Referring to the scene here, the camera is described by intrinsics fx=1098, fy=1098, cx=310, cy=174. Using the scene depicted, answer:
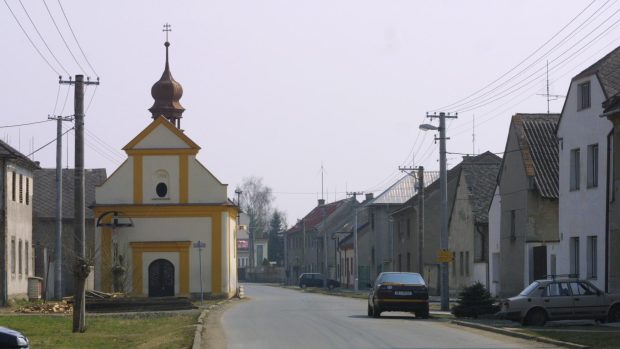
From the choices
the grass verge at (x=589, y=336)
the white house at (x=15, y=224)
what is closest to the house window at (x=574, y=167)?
the grass verge at (x=589, y=336)

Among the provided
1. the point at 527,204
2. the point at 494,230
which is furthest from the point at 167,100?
the point at 527,204

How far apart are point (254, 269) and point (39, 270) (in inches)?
3285

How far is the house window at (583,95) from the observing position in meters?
38.2

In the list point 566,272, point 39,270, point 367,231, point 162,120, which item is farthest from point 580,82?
point 367,231

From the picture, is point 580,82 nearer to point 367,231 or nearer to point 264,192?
point 367,231

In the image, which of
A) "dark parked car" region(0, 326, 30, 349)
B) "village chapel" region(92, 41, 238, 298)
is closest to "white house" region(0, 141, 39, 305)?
"village chapel" region(92, 41, 238, 298)

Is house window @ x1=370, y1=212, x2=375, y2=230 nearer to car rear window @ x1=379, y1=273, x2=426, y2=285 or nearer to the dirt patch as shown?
car rear window @ x1=379, y1=273, x2=426, y2=285

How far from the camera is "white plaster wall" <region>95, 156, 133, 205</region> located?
61.0m

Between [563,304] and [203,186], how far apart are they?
1348 inches

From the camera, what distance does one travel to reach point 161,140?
6094 centimetres

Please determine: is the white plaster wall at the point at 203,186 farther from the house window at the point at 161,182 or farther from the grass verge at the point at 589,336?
the grass verge at the point at 589,336

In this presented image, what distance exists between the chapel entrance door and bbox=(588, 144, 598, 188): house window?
29.1 metres

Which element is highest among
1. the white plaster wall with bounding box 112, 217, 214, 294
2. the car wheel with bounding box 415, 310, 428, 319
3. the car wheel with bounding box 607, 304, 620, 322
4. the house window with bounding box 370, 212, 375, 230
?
the house window with bounding box 370, 212, 375, 230

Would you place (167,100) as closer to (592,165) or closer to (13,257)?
(13,257)
